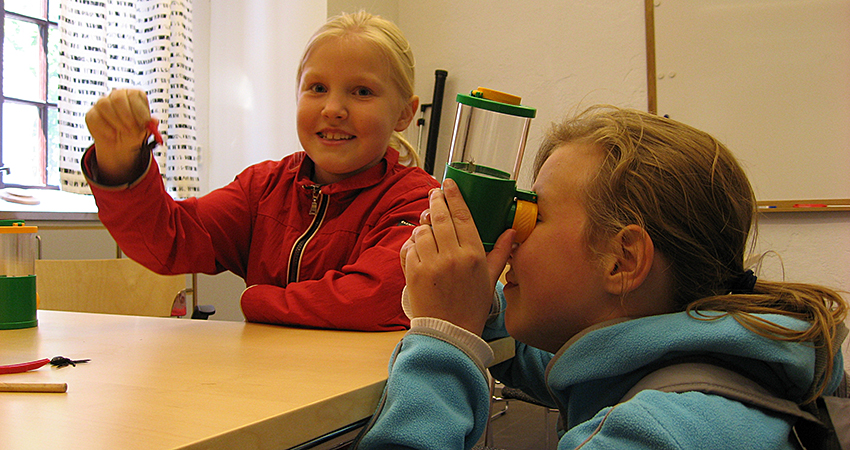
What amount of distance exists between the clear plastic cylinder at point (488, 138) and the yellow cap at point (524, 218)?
0.06 meters

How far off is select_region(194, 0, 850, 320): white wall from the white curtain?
0.87 feet

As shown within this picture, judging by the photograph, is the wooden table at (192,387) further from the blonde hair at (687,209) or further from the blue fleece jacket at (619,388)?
the blonde hair at (687,209)

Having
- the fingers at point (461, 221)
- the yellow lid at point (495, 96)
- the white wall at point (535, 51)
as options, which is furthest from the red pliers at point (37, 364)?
the white wall at point (535, 51)

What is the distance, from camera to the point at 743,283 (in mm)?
716

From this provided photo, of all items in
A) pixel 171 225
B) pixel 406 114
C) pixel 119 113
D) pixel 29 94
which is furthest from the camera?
pixel 29 94

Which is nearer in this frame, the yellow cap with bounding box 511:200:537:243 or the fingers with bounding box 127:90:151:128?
the yellow cap with bounding box 511:200:537:243

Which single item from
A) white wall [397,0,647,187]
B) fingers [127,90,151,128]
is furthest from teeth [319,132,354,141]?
white wall [397,0,647,187]

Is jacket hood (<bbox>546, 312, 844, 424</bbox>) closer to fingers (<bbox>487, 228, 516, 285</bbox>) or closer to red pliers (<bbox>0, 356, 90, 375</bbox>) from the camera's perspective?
fingers (<bbox>487, 228, 516, 285</bbox>)

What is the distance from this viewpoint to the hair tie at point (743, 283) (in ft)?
2.34

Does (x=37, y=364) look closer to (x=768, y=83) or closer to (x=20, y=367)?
(x=20, y=367)

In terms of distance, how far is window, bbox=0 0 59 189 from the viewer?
287cm

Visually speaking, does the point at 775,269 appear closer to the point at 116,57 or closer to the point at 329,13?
the point at 329,13

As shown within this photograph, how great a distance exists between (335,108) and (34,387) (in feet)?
2.34

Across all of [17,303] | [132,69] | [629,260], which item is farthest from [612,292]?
[132,69]
